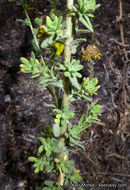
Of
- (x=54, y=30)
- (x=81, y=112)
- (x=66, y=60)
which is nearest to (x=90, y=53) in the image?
(x=81, y=112)

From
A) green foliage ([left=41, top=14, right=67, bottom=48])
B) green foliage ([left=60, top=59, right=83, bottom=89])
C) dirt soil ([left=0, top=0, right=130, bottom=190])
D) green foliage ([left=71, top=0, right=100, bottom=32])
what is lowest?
dirt soil ([left=0, top=0, right=130, bottom=190])

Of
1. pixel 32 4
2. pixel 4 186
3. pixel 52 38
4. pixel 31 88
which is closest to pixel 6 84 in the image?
pixel 31 88

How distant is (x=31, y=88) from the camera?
7.31ft

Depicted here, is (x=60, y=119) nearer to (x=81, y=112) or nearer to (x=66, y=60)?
(x=66, y=60)

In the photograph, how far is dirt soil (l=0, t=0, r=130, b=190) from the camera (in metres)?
1.63

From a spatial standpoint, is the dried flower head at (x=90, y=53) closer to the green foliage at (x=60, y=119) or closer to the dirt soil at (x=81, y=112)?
the dirt soil at (x=81, y=112)

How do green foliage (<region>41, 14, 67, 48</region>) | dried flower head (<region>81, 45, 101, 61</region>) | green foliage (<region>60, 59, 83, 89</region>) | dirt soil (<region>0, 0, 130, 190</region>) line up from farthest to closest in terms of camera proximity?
dried flower head (<region>81, 45, 101, 61</region>) < dirt soil (<region>0, 0, 130, 190</region>) < green foliage (<region>60, 59, 83, 89</region>) < green foliage (<region>41, 14, 67, 48</region>)

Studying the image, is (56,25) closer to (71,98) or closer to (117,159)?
(71,98)

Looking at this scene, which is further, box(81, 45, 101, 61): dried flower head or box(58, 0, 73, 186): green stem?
box(81, 45, 101, 61): dried flower head

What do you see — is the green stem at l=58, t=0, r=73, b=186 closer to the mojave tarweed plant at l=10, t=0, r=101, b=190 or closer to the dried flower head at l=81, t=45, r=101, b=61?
the mojave tarweed plant at l=10, t=0, r=101, b=190

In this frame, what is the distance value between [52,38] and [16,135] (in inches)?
60.2

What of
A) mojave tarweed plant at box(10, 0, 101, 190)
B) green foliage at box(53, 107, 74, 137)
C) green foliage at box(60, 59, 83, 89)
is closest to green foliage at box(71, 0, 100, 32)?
mojave tarweed plant at box(10, 0, 101, 190)

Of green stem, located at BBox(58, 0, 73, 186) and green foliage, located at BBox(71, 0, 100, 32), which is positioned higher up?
green foliage, located at BBox(71, 0, 100, 32)

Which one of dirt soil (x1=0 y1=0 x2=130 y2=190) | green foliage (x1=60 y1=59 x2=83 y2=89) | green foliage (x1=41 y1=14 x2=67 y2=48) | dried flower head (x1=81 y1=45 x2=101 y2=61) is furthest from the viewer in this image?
dried flower head (x1=81 y1=45 x2=101 y2=61)
